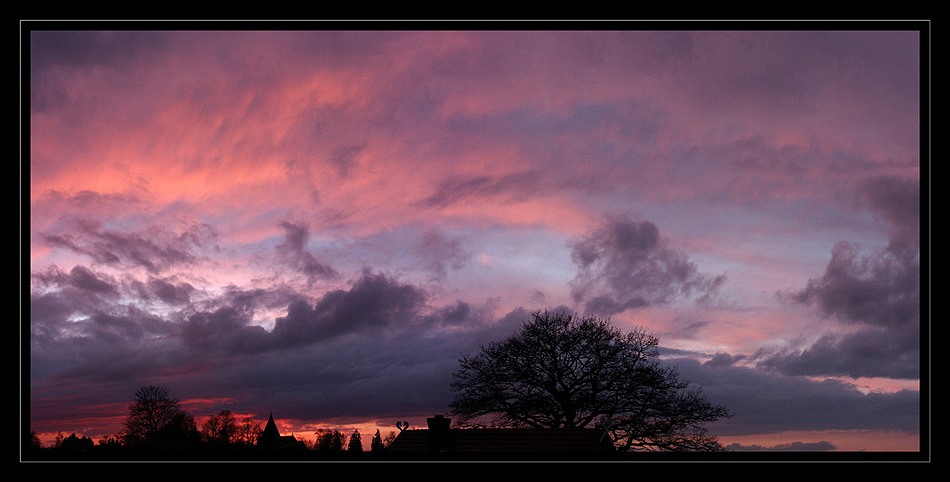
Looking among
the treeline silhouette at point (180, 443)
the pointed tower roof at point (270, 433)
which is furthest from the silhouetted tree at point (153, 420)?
the pointed tower roof at point (270, 433)

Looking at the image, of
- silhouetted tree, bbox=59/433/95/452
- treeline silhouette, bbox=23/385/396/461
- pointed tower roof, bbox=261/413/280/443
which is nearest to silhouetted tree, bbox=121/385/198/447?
treeline silhouette, bbox=23/385/396/461

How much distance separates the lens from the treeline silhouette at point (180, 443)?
209cm

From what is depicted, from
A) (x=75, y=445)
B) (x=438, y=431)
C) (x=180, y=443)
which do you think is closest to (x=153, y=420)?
(x=180, y=443)

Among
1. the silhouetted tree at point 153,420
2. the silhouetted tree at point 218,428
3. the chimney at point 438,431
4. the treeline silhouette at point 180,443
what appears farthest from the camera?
the silhouetted tree at point 218,428

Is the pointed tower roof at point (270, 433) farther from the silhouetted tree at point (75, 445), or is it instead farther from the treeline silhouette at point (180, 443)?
the silhouetted tree at point (75, 445)

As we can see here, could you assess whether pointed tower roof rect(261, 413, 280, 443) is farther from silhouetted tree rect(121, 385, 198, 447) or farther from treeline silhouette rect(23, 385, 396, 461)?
silhouetted tree rect(121, 385, 198, 447)

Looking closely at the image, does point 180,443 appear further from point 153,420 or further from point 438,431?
point 438,431

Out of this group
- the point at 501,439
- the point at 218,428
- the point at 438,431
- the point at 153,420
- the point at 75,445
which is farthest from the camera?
the point at 218,428

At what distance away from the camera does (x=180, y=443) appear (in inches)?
885
